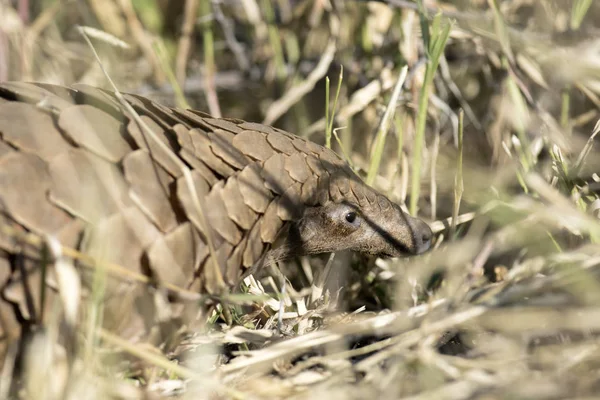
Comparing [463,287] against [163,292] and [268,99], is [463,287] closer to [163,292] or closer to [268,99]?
[163,292]

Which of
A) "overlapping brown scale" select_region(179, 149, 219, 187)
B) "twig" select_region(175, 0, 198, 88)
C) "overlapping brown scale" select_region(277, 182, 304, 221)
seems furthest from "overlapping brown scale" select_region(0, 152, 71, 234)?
"twig" select_region(175, 0, 198, 88)

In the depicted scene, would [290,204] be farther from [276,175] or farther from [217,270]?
[217,270]

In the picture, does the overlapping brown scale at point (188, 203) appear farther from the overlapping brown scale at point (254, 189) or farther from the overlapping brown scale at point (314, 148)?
the overlapping brown scale at point (314, 148)

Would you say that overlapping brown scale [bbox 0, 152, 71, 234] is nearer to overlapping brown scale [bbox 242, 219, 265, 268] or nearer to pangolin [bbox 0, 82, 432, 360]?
pangolin [bbox 0, 82, 432, 360]

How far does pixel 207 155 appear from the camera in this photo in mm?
1480

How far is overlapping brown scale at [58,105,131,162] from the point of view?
1334 mm

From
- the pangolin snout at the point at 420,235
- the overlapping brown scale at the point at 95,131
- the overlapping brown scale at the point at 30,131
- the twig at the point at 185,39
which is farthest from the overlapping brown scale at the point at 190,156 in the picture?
the twig at the point at 185,39

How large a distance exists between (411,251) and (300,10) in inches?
53.2

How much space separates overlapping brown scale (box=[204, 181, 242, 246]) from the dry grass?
15cm

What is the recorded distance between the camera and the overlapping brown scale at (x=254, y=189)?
1.50 meters

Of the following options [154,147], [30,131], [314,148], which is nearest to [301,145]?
[314,148]

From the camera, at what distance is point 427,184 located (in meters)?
2.37

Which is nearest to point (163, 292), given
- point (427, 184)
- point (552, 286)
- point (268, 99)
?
point (552, 286)

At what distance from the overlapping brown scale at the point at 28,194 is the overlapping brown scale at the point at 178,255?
173 mm
